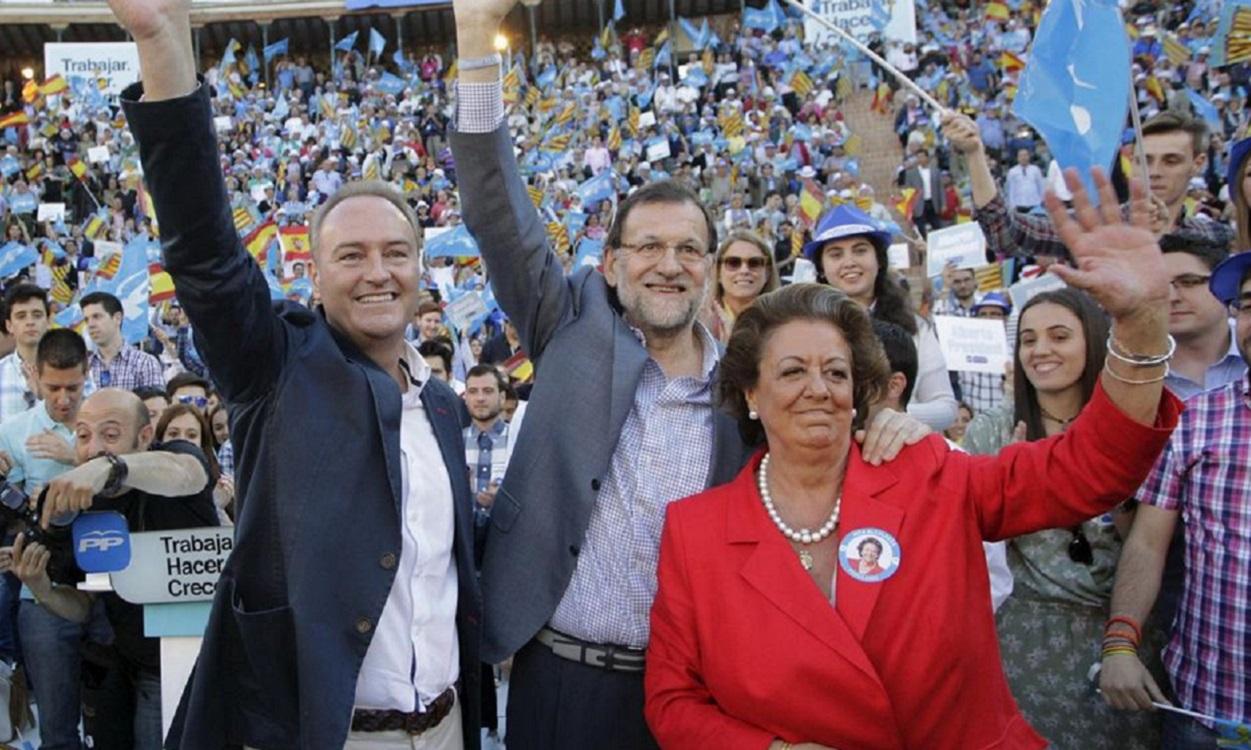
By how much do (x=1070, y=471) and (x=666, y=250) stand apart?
1078 mm

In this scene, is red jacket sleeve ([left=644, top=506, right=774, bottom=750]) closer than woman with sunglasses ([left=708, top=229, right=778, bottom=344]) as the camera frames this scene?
Yes

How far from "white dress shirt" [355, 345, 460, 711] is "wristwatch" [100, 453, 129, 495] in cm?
124

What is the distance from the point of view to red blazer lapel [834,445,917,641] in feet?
6.84

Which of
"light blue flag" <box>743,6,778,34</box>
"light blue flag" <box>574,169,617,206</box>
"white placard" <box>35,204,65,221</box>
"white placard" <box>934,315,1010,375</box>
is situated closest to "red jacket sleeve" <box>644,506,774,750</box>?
"white placard" <box>934,315,1010,375</box>

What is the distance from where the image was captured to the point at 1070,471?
6.62ft

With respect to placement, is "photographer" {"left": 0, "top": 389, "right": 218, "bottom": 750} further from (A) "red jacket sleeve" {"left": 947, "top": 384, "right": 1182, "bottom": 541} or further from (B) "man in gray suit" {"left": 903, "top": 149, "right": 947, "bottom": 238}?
(B) "man in gray suit" {"left": 903, "top": 149, "right": 947, "bottom": 238}

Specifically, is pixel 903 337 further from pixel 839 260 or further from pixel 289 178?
pixel 289 178

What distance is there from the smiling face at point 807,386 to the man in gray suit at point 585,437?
203 millimetres

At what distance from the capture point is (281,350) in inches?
86.7

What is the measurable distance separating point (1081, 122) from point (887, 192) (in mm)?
15791

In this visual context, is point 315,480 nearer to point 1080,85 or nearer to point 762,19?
point 1080,85

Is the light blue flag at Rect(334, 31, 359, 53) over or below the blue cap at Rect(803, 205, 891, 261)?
over

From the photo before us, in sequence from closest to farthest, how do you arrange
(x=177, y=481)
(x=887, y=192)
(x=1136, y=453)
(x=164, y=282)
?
Answer: (x=1136, y=453) < (x=177, y=481) < (x=164, y=282) < (x=887, y=192)

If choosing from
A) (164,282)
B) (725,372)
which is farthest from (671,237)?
(164,282)
